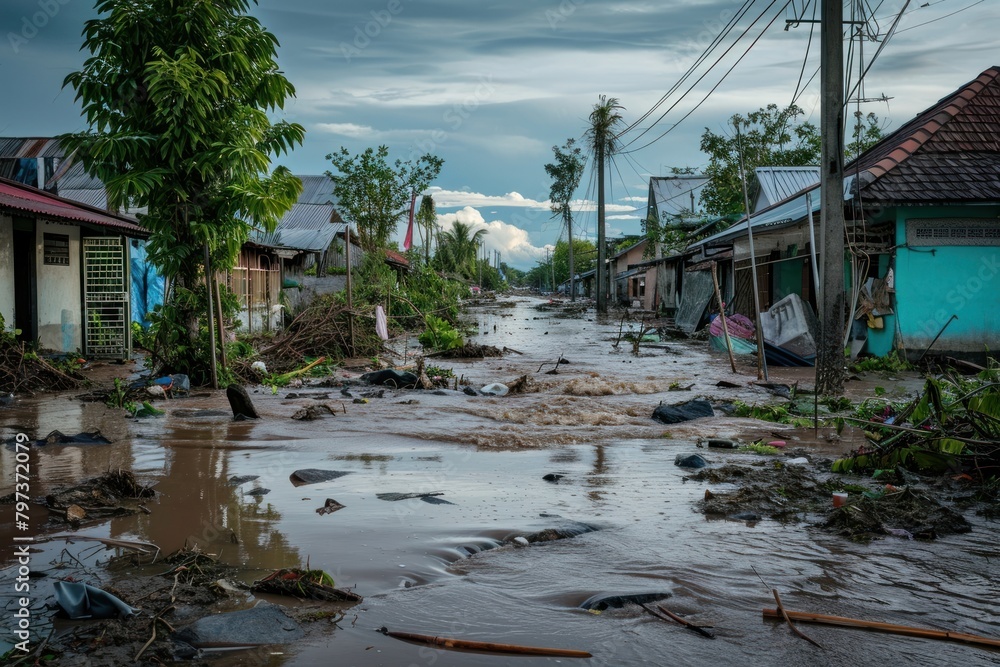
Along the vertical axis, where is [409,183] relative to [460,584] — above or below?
above

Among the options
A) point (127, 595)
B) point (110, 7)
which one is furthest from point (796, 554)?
point (110, 7)

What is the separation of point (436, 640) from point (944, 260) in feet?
43.9

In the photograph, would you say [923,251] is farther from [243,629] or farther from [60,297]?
[60,297]

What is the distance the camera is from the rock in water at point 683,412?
28.7 feet

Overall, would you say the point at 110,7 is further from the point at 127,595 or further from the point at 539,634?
the point at 539,634

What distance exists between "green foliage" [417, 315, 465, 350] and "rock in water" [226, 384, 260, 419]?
829 centimetres

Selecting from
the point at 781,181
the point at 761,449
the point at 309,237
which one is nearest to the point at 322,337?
the point at 761,449

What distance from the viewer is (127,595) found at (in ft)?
11.3

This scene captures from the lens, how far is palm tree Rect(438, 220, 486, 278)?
189 feet

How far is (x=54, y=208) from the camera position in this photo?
1244 centimetres

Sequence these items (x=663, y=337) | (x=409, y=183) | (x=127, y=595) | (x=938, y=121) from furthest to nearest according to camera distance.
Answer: (x=409, y=183) → (x=663, y=337) → (x=938, y=121) → (x=127, y=595)

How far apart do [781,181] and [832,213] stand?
13089 mm

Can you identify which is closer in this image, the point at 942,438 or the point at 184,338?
the point at 942,438

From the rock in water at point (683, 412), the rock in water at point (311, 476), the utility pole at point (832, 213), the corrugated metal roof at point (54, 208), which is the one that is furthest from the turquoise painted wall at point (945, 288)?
the corrugated metal roof at point (54, 208)
